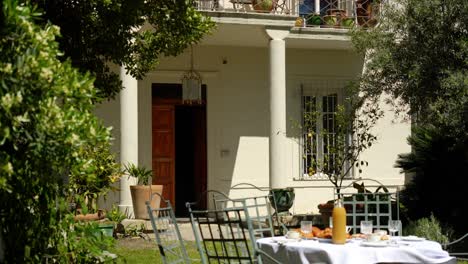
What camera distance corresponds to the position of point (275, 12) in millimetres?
13852

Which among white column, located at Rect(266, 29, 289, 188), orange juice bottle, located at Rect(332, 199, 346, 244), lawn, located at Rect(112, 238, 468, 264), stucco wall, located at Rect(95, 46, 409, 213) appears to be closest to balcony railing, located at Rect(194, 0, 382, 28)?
white column, located at Rect(266, 29, 289, 188)

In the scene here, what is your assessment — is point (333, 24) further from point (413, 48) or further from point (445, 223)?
point (445, 223)

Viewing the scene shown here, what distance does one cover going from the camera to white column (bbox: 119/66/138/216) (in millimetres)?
12102

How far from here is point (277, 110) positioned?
43.1 feet

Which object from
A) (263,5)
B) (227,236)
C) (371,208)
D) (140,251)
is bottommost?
(140,251)

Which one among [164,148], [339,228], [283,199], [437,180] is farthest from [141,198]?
[339,228]

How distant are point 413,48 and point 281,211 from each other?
408 cm

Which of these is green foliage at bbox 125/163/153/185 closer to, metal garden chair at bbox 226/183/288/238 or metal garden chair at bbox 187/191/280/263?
metal garden chair at bbox 226/183/288/238

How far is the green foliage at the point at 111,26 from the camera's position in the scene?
5922mm

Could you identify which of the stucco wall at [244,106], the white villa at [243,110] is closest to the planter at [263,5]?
the white villa at [243,110]

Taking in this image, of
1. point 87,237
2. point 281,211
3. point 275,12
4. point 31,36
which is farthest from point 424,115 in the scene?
point 31,36

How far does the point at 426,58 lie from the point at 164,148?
21.0ft

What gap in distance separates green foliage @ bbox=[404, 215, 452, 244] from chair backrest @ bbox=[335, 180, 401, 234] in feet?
1.24

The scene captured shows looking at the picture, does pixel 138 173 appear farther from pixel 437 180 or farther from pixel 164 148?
pixel 437 180
